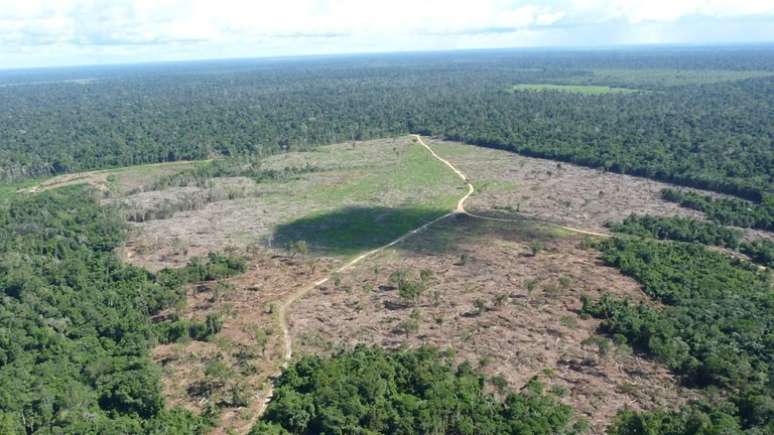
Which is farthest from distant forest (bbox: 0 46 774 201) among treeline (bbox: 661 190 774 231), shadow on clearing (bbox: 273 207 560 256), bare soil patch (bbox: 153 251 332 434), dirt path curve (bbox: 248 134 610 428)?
bare soil patch (bbox: 153 251 332 434)

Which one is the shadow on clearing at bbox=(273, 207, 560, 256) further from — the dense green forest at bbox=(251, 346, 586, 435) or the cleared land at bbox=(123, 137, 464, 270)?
A: the dense green forest at bbox=(251, 346, 586, 435)

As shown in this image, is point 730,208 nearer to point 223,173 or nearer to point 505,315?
point 505,315

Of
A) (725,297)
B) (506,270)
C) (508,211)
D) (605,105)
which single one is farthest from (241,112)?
(725,297)

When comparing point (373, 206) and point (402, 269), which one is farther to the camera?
point (373, 206)

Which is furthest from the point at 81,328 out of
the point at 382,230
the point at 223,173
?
the point at 223,173

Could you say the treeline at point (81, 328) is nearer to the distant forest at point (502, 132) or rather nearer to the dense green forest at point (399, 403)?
the dense green forest at point (399, 403)

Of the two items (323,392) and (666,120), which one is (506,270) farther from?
(666,120)

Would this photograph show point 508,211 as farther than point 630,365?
Yes
